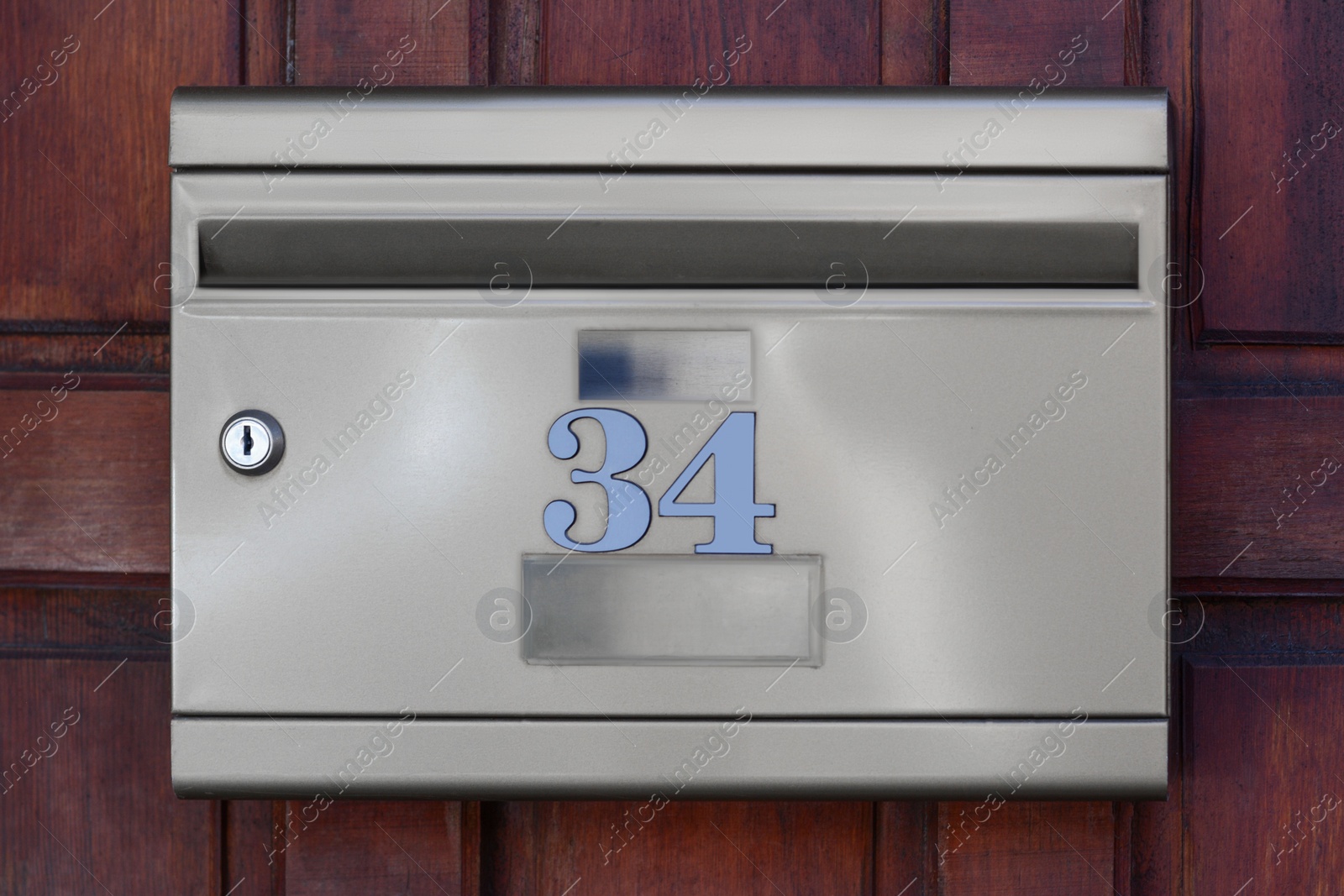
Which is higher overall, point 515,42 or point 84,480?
point 515,42

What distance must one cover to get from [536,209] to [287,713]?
35cm

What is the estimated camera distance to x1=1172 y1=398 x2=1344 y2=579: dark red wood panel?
64cm

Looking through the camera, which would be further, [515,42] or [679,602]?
[515,42]

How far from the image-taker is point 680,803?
658mm

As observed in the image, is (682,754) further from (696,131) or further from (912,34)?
(912,34)

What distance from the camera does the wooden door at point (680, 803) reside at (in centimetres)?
64

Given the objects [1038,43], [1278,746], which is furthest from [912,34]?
[1278,746]

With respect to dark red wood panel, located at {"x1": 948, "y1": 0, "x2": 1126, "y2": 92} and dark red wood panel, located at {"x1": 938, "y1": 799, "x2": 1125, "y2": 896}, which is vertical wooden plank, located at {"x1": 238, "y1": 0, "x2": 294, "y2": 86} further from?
dark red wood panel, located at {"x1": 938, "y1": 799, "x2": 1125, "y2": 896}

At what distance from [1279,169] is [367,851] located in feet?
2.74

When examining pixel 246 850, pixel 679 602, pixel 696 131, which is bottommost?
pixel 246 850

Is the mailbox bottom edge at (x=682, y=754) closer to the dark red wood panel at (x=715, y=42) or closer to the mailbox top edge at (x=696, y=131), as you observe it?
the mailbox top edge at (x=696, y=131)

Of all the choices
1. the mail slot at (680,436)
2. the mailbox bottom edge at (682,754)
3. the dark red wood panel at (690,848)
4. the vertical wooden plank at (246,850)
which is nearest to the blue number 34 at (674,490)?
the mail slot at (680,436)

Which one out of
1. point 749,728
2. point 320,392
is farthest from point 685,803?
point 320,392

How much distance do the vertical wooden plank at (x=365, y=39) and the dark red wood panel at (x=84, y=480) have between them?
27 centimetres
